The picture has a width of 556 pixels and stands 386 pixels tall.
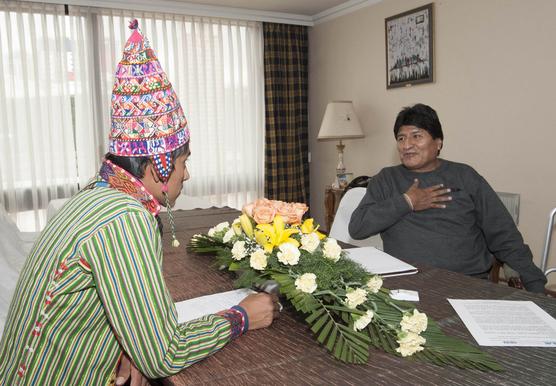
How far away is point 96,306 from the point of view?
97cm

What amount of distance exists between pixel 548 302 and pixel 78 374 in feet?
3.82

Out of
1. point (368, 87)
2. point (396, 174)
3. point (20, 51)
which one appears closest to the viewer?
point (396, 174)

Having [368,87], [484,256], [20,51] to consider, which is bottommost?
[484,256]

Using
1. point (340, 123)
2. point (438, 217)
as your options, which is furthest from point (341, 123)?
point (438, 217)

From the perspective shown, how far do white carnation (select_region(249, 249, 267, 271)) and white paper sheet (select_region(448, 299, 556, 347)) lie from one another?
0.49m

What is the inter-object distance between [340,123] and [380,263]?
3.01 meters

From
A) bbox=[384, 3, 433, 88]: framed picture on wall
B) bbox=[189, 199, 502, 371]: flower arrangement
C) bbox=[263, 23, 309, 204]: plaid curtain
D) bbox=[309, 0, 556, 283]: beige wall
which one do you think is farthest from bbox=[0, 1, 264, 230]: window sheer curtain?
bbox=[189, 199, 502, 371]: flower arrangement

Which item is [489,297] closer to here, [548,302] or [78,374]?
[548,302]

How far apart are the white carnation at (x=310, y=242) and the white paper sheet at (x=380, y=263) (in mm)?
295

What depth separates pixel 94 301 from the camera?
3.17ft

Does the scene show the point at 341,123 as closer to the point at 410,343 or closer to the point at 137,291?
the point at 410,343

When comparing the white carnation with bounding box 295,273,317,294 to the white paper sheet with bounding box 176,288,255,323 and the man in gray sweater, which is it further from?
the man in gray sweater

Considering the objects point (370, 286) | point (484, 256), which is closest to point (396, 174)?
point (484, 256)

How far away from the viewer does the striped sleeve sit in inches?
35.0
